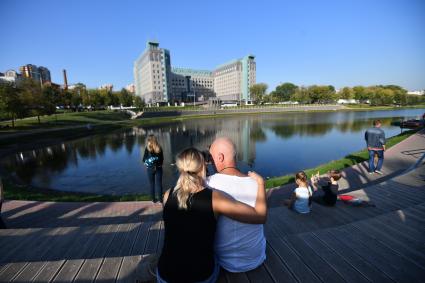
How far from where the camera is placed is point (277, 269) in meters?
2.27

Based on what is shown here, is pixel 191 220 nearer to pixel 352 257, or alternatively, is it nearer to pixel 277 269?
pixel 277 269

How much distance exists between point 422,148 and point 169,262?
15950 millimetres

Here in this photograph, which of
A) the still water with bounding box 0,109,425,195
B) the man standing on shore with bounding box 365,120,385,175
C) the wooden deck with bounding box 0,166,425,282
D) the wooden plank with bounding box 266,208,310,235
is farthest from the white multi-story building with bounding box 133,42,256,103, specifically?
the wooden plank with bounding box 266,208,310,235

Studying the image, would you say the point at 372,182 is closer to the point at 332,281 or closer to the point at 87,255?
the point at 332,281

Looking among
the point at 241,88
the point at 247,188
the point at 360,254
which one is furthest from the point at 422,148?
the point at 241,88

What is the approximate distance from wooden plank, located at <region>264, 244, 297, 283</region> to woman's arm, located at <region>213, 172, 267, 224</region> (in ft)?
2.42

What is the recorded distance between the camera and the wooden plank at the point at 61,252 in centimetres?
226

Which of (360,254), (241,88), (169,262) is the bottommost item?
(360,254)

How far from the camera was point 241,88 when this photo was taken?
124812 millimetres

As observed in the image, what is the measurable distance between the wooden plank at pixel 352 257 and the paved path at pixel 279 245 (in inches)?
0.4

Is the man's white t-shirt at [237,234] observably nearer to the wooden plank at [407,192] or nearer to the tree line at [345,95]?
the wooden plank at [407,192]

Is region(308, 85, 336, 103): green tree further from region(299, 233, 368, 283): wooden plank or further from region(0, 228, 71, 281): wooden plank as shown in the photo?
region(0, 228, 71, 281): wooden plank

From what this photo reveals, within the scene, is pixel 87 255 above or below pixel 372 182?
above

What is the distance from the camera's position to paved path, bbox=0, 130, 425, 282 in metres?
2.25
